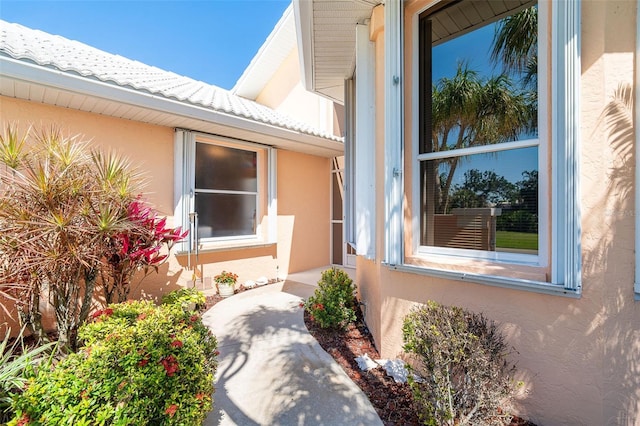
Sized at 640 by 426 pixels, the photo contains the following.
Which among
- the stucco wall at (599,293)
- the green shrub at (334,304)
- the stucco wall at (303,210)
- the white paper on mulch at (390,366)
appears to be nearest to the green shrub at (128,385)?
the white paper on mulch at (390,366)

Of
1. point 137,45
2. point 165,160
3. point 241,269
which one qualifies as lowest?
point 241,269

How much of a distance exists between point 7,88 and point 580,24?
21.6ft

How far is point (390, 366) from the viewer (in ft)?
11.1

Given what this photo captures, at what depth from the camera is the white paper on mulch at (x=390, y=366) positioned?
3239 mm

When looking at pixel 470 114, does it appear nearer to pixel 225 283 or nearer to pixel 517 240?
pixel 517 240

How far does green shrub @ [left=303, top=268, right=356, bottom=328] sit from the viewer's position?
445cm

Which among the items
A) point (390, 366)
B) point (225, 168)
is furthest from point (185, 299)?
point (390, 366)

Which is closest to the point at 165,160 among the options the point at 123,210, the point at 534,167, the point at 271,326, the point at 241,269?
the point at 123,210

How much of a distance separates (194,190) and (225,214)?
101 centimetres

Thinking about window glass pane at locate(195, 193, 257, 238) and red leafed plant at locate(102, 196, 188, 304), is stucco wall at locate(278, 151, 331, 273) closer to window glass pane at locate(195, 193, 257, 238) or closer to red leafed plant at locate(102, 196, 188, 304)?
window glass pane at locate(195, 193, 257, 238)

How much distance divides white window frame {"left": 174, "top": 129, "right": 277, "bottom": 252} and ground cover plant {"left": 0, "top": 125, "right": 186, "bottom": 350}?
1772 mm

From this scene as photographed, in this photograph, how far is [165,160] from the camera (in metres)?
5.75

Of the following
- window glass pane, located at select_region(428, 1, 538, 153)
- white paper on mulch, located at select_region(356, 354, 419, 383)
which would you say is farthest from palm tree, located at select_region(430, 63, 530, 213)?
white paper on mulch, located at select_region(356, 354, 419, 383)

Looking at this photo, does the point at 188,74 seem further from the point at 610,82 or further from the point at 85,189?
the point at 610,82
